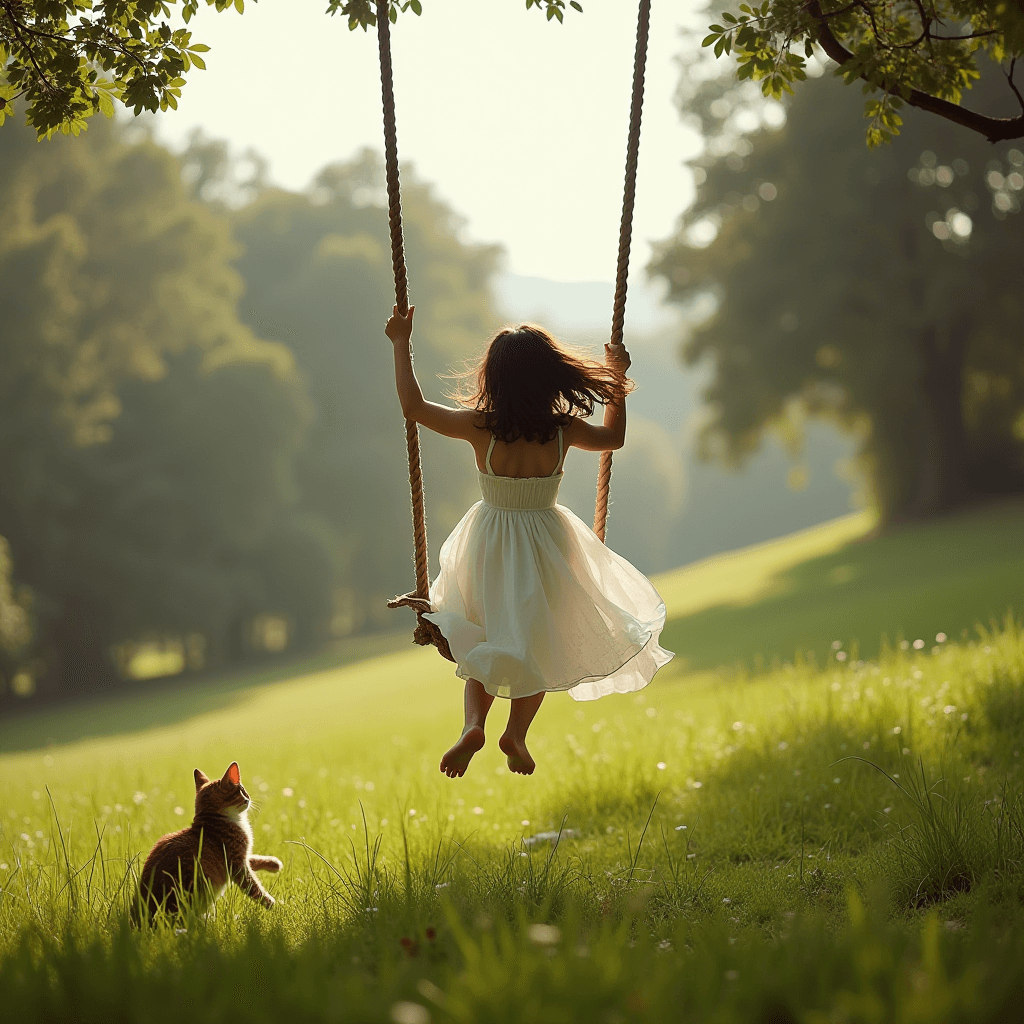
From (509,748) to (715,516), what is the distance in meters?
75.9

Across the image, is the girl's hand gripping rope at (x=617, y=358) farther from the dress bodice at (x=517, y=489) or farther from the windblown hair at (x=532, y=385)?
the dress bodice at (x=517, y=489)

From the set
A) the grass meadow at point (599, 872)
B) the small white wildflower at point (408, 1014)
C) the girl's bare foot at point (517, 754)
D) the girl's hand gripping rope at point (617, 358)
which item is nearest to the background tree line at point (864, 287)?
the grass meadow at point (599, 872)

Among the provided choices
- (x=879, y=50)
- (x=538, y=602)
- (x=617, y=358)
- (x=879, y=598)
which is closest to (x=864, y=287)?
(x=879, y=598)

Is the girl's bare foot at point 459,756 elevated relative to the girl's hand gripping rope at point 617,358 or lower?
lower

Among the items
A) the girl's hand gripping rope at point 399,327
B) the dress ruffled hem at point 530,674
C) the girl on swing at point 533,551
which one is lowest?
the dress ruffled hem at point 530,674

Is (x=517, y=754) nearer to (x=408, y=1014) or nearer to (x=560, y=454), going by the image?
(x=560, y=454)

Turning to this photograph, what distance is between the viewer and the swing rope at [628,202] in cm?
454

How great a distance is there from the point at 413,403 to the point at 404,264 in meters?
0.60

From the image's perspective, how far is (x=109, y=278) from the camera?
27922mm

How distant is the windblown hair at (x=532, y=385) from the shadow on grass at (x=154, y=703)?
17751 mm

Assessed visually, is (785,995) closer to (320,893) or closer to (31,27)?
(320,893)

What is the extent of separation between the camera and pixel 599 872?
13.9 feet

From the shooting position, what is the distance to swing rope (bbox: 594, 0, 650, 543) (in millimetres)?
4539

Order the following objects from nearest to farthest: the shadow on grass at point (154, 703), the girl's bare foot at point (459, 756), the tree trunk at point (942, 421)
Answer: the girl's bare foot at point (459, 756) → the shadow on grass at point (154, 703) → the tree trunk at point (942, 421)
